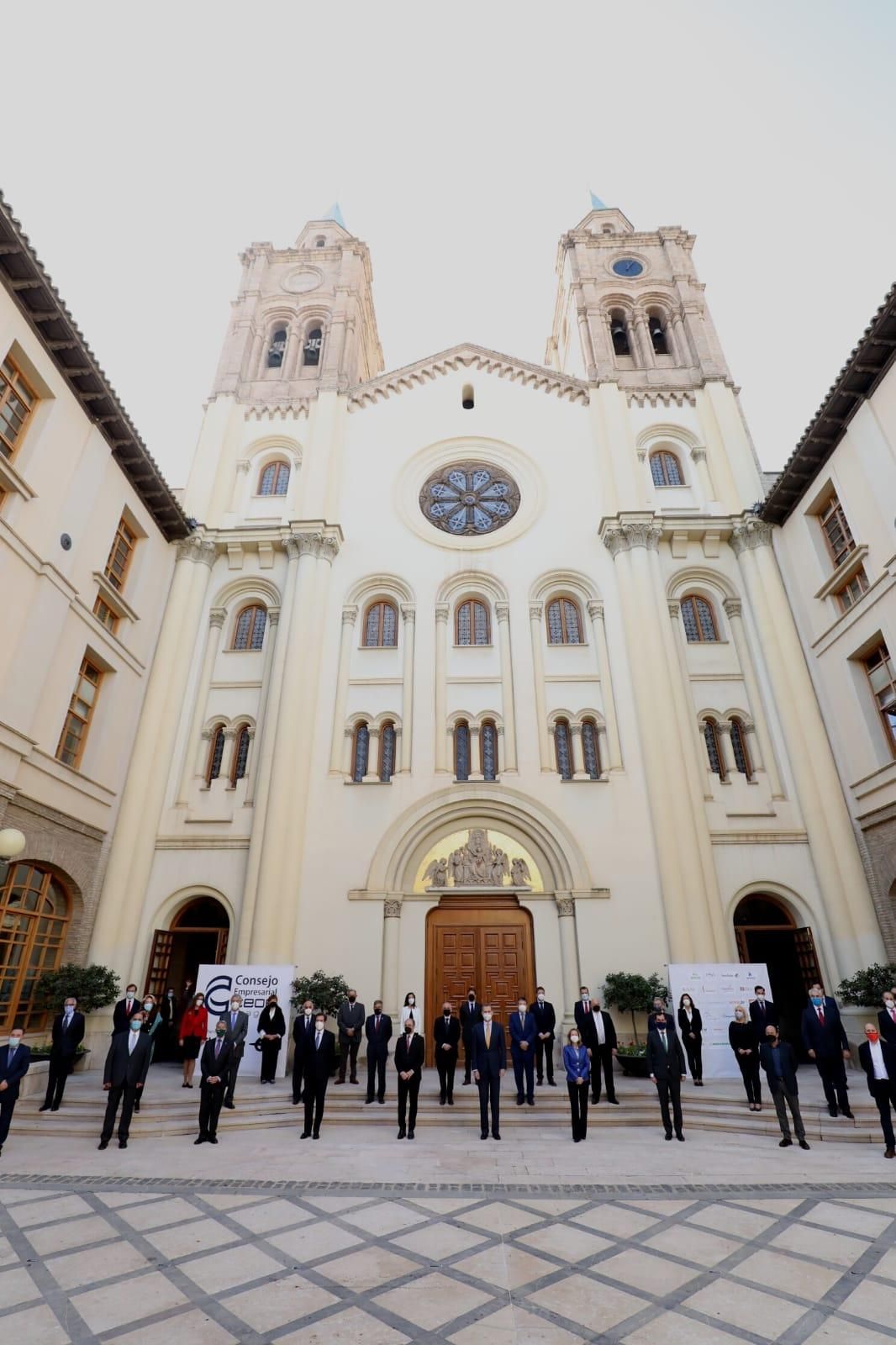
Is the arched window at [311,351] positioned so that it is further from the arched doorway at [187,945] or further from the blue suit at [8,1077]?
the blue suit at [8,1077]

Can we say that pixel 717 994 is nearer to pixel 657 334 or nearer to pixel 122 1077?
pixel 122 1077

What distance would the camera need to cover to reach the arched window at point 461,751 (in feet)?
59.2

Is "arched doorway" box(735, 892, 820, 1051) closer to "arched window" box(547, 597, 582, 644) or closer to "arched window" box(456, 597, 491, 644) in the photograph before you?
"arched window" box(547, 597, 582, 644)

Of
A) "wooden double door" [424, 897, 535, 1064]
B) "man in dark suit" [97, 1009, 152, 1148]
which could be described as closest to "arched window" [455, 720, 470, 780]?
"wooden double door" [424, 897, 535, 1064]

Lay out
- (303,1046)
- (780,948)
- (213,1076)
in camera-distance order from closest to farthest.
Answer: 1. (213,1076)
2. (303,1046)
3. (780,948)

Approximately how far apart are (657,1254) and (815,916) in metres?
12.3

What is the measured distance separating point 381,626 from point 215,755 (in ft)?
19.5

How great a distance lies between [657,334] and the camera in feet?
88.5

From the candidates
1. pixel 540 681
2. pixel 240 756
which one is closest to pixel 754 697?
pixel 540 681

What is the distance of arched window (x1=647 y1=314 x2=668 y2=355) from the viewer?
26422mm

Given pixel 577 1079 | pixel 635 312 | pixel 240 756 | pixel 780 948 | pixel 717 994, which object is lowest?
pixel 577 1079

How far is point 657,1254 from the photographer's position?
5.64 metres

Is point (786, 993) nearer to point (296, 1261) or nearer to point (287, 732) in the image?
point (287, 732)

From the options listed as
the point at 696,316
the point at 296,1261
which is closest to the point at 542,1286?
the point at 296,1261
